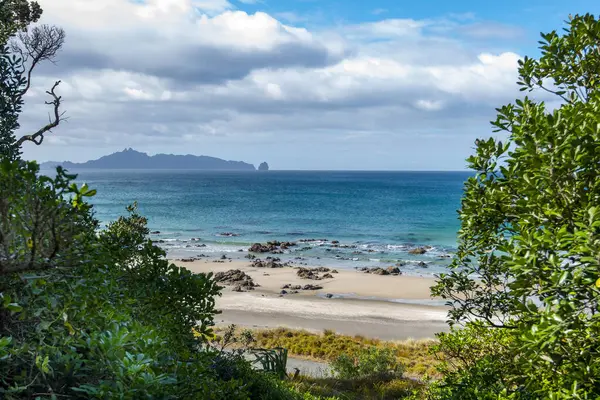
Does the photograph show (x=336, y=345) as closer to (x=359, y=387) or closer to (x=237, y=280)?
(x=359, y=387)

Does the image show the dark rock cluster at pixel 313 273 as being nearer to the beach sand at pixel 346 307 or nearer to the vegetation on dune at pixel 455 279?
the beach sand at pixel 346 307

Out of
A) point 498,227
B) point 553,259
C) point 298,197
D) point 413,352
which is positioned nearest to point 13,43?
point 498,227

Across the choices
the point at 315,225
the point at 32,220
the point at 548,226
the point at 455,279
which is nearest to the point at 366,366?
the point at 455,279

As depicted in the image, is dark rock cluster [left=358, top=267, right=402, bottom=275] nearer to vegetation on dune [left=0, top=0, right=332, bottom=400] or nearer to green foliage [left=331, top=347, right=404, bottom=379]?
green foliage [left=331, top=347, right=404, bottom=379]

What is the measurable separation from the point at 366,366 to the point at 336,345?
17.0ft

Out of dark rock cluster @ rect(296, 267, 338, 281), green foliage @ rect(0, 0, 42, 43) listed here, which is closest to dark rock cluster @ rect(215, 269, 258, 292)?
dark rock cluster @ rect(296, 267, 338, 281)

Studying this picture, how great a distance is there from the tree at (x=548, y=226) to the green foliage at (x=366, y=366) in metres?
10.7

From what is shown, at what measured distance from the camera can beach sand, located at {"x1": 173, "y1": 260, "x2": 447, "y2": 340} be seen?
27.3m

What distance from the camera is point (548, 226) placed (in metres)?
4.09

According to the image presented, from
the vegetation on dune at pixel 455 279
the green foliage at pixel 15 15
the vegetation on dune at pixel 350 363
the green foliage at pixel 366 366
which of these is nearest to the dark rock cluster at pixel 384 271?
the vegetation on dune at pixel 350 363

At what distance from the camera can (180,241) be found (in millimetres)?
61500

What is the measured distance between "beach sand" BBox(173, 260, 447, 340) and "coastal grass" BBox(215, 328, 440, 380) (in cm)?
215

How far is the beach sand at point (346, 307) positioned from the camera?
27.3m

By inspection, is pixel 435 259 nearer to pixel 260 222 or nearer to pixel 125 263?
pixel 260 222
